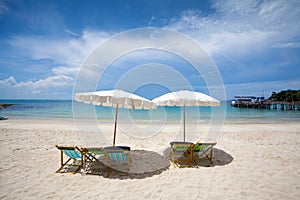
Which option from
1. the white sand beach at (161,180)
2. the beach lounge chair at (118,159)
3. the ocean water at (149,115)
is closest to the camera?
the white sand beach at (161,180)

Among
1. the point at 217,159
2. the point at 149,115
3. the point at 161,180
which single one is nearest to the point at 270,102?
the point at 149,115

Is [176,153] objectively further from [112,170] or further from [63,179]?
[63,179]

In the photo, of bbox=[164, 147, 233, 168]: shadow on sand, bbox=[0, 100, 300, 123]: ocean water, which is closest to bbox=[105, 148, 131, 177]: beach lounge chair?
bbox=[164, 147, 233, 168]: shadow on sand

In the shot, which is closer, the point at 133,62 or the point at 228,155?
the point at 228,155

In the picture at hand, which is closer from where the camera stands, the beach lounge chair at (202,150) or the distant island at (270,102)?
the beach lounge chair at (202,150)

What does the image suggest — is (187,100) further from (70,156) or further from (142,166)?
(70,156)

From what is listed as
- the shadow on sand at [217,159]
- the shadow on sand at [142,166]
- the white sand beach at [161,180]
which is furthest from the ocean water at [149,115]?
the white sand beach at [161,180]

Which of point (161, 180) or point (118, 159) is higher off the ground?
point (118, 159)

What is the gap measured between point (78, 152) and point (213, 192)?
3.15 m

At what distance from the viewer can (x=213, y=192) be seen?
3322mm

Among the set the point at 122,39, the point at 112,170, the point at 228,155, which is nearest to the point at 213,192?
Answer: the point at 112,170

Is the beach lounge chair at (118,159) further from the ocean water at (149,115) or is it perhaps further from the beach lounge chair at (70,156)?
the ocean water at (149,115)

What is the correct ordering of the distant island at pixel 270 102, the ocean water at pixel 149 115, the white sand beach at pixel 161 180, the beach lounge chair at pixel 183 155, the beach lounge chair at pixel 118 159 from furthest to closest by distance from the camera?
the distant island at pixel 270 102 → the ocean water at pixel 149 115 → the beach lounge chair at pixel 183 155 → the beach lounge chair at pixel 118 159 → the white sand beach at pixel 161 180

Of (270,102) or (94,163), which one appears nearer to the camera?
(94,163)
